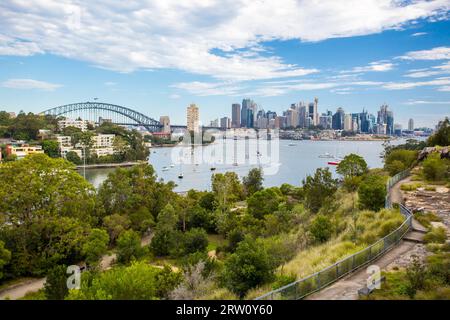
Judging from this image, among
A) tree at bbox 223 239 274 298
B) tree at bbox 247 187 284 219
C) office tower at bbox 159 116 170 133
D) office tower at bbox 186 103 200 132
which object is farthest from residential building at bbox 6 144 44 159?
office tower at bbox 186 103 200 132

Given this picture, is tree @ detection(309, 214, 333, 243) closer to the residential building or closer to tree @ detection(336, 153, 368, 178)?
tree @ detection(336, 153, 368, 178)

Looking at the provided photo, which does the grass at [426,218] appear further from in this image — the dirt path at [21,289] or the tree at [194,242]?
the dirt path at [21,289]

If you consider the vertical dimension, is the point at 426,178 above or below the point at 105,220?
above

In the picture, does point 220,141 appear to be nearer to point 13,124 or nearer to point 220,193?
point 13,124

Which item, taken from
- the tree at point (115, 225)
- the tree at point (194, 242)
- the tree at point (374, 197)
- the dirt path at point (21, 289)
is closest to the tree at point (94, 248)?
the dirt path at point (21, 289)

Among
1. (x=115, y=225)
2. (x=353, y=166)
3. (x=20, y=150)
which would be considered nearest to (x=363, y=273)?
(x=115, y=225)
